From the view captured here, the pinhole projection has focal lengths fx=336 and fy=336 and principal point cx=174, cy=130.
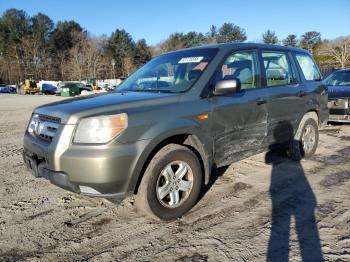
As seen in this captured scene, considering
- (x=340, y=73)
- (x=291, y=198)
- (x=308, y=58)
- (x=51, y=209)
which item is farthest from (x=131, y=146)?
(x=340, y=73)

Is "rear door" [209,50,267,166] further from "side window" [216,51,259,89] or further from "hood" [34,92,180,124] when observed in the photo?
"hood" [34,92,180,124]

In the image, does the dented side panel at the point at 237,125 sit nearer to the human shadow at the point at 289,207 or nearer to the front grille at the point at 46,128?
the human shadow at the point at 289,207

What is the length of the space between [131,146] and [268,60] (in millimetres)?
2786

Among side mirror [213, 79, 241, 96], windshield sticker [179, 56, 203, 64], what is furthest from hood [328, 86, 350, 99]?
side mirror [213, 79, 241, 96]

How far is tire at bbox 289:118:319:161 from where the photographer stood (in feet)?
18.8

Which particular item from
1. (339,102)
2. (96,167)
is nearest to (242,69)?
(96,167)

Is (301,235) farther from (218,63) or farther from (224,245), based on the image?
(218,63)

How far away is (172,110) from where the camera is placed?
3.66 metres

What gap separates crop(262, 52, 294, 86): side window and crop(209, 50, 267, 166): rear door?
244 millimetres

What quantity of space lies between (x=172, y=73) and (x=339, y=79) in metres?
7.72

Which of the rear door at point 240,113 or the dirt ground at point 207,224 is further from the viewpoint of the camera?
the rear door at point 240,113

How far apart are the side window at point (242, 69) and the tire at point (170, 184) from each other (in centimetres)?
115

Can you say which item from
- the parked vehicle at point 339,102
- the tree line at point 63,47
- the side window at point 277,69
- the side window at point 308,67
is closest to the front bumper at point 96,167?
the side window at point 277,69

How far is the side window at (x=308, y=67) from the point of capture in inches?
229
